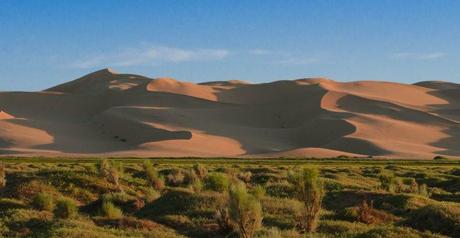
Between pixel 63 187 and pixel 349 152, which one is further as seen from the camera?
pixel 349 152

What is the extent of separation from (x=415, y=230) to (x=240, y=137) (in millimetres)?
88563

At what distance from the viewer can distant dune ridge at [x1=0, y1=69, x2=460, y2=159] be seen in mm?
90375

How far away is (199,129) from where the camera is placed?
355ft

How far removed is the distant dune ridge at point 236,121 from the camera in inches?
3558

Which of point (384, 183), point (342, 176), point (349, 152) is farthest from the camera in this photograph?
point (349, 152)

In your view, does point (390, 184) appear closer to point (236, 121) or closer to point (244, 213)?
point (244, 213)

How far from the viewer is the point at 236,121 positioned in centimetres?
12019

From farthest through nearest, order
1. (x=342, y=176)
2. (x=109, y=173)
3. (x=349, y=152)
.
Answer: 1. (x=349, y=152)
2. (x=342, y=176)
3. (x=109, y=173)

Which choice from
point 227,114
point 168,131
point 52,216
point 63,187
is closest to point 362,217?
point 52,216

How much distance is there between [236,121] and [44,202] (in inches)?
3933

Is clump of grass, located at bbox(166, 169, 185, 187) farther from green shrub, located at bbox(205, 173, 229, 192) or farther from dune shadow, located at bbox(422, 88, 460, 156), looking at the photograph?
dune shadow, located at bbox(422, 88, 460, 156)

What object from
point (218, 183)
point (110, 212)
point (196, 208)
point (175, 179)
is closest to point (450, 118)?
point (175, 179)

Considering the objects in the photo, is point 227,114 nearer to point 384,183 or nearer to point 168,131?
point 168,131

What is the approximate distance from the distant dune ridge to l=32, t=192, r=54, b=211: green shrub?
2230 inches
